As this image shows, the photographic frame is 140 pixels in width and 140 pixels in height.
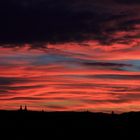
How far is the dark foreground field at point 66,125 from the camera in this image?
77.6 m

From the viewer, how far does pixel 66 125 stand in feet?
268

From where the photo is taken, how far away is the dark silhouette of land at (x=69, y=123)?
78.8 meters

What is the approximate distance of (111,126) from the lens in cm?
8456

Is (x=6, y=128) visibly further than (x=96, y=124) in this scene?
No

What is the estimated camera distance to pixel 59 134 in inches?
3071

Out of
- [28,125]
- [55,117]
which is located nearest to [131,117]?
[55,117]

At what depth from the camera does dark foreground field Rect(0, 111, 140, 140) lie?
7762 cm

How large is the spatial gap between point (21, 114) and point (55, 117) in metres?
4.77

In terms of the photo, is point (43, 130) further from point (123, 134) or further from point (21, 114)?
point (123, 134)

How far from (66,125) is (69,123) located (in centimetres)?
98

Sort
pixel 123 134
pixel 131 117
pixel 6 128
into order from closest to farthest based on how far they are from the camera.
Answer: pixel 6 128
pixel 123 134
pixel 131 117

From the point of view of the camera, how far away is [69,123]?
82688 millimetres

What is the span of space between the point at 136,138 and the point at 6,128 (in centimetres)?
1714

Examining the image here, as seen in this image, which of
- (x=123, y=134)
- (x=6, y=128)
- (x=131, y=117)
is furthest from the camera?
(x=131, y=117)
